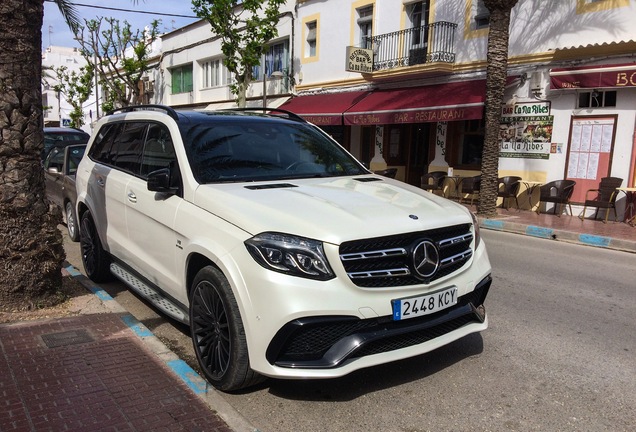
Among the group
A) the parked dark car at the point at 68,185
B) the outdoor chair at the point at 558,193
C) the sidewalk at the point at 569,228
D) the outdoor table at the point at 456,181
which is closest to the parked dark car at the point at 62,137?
the parked dark car at the point at 68,185

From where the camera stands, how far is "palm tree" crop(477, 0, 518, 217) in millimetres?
12633

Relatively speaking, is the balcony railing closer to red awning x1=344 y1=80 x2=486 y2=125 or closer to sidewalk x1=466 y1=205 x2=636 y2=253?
red awning x1=344 y1=80 x2=486 y2=125

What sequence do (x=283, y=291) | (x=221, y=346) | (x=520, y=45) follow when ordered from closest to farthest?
(x=283, y=291) → (x=221, y=346) → (x=520, y=45)

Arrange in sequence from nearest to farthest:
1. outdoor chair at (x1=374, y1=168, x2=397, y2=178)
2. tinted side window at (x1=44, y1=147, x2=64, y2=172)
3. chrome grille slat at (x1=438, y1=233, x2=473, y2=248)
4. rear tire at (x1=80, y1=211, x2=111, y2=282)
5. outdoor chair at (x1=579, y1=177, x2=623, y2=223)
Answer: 1. chrome grille slat at (x1=438, y1=233, x2=473, y2=248)
2. rear tire at (x1=80, y1=211, x2=111, y2=282)
3. tinted side window at (x1=44, y1=147, x2=64, y2=172)
4. outdoor chair at (x1=579, y1=177, x2=623, y2=223)
5. outdoor chair at (x1=374, y1=168, x2=397, y2=178)

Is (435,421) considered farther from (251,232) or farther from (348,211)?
(251,232)

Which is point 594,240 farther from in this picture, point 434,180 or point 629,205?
point 434,180

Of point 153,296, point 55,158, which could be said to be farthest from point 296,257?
point 55,158

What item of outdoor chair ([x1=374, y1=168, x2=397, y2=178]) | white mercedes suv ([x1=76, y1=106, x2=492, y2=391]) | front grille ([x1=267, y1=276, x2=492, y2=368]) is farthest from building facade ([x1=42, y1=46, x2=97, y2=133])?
front grille ([x1=267, y1=276, x2=492, y2=368])

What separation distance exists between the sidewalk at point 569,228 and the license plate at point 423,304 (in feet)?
26.3

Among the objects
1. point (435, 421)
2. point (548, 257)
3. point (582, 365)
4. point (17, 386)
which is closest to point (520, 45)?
point (548, 257)

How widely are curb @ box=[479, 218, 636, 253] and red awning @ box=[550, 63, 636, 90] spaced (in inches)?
156

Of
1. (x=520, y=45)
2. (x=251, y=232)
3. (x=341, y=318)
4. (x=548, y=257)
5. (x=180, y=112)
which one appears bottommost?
(x=548, y=257)

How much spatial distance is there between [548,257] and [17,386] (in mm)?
7866

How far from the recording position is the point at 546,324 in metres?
5.17
